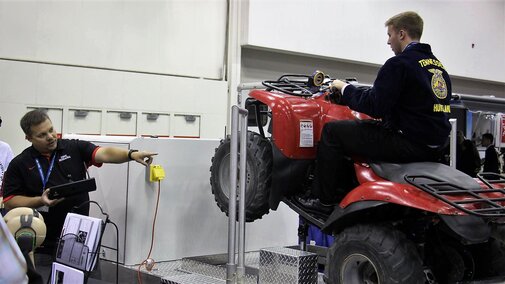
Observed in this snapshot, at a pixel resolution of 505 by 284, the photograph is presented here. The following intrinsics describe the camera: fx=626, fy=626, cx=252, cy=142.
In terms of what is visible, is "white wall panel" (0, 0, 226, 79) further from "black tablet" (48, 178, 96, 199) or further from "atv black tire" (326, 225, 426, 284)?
"atv black tire" (326, 225, 426, 284)

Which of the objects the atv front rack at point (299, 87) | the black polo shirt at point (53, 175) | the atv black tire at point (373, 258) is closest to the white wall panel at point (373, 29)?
the black polo shirt at point (53, 175)

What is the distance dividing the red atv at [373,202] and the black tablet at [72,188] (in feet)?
3.12

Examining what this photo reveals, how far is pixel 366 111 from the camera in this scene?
3822mm

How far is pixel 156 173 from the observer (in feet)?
16.9

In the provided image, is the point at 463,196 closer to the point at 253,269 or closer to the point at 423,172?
the point at 423,172

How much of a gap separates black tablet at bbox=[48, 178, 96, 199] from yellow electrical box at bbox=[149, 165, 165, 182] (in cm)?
55

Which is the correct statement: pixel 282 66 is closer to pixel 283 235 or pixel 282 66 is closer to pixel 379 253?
pixel 283 235

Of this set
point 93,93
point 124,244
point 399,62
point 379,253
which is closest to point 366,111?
point 399,62

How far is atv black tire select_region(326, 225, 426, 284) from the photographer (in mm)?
3447

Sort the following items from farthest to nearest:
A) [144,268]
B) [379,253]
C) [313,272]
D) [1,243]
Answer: [144,268] < [313,272] < [379,253] < [1,243]

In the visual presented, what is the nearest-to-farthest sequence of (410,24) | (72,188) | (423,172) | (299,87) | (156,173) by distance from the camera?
(423,172) → (410,24) → (299,87) → (72,188) → (156,173)

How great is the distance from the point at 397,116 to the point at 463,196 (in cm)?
63

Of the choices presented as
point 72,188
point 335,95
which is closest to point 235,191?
point 335,95

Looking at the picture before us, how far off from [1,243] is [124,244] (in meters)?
3.31
